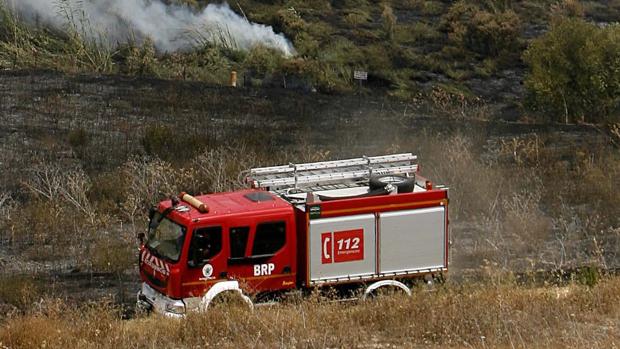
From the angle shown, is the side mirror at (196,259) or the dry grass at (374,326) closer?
the dry grass at (374,326)

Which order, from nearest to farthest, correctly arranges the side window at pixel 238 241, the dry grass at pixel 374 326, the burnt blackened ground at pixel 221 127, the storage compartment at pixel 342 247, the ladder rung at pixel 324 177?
the dry grass at pixel 374 326, the side window at pixel 238 241, the storage compartment at pixel 342 247, the ladder rung at pixel 324 177, the burnt blackened ground at pixel 221 127

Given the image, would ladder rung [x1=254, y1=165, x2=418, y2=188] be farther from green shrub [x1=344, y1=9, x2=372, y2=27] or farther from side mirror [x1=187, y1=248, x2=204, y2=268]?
green shrub [x1=344, y1=9, x2=372, y2=27]

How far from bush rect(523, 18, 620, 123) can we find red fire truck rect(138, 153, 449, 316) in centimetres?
1282

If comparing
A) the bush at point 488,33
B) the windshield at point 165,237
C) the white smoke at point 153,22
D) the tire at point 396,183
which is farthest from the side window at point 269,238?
the bush at point 488,33

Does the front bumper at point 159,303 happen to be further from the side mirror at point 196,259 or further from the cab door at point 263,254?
the cab door at point 263,254

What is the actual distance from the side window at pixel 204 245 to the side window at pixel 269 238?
0.48 metres

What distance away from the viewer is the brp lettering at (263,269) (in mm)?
13469

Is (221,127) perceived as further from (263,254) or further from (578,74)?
(263,254)

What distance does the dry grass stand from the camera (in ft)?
34.1

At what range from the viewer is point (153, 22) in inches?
1282

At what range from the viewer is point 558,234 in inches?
726

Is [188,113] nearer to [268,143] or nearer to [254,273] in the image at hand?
[268,143]

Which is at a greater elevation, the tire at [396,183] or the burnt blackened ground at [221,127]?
the tire at [396,183]

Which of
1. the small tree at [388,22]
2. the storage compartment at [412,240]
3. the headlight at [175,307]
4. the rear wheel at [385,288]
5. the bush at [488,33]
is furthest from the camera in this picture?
the small tree at [388,22]
